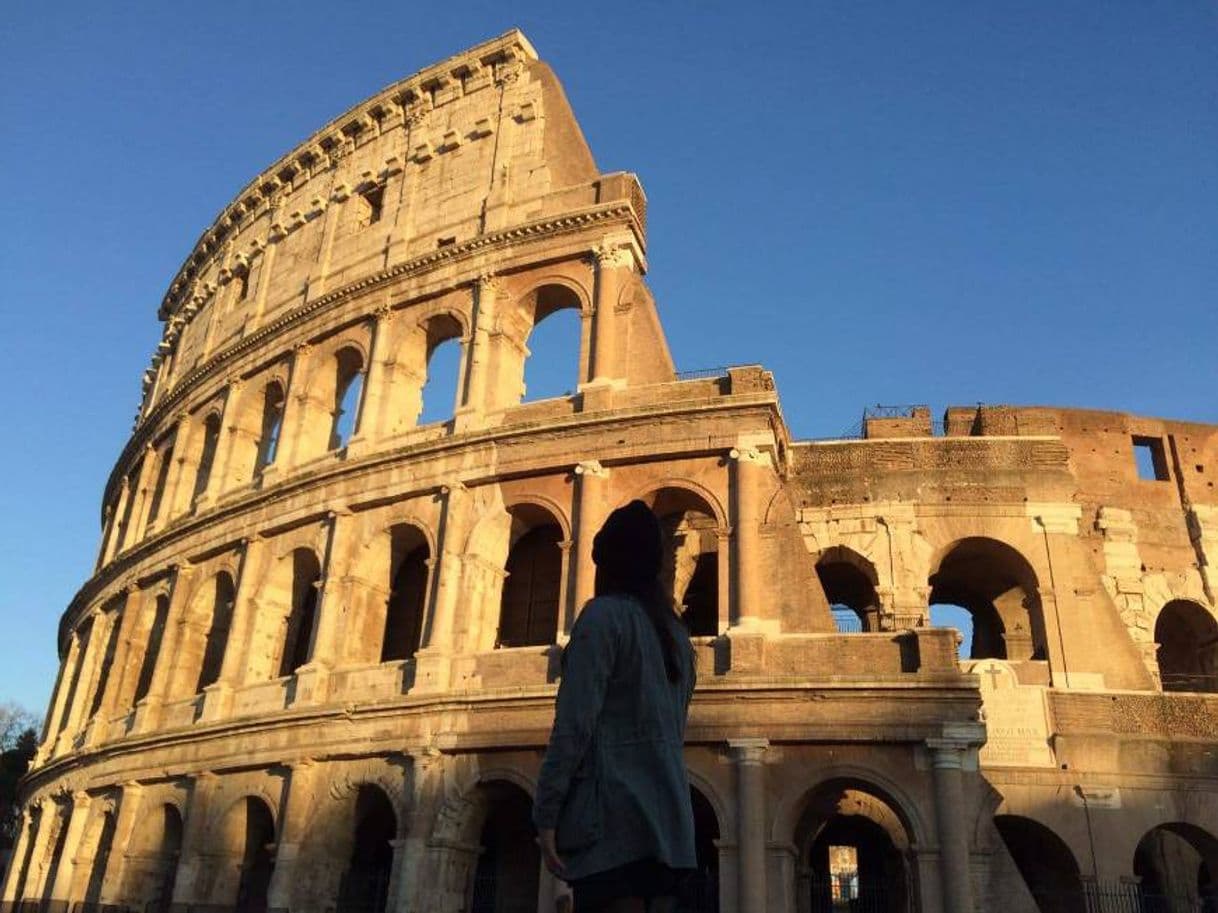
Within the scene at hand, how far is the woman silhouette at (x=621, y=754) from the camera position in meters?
2.77

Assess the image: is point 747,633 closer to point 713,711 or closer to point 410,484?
point 713,711

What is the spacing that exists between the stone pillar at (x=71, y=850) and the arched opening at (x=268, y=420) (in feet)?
23.8

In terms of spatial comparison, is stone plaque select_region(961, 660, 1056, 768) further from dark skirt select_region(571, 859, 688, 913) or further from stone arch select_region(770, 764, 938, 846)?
dark skirt select_region(571, 859, 688, 913)

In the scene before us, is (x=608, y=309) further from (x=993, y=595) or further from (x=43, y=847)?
(x=43, y=847)

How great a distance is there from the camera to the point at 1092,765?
14.1 m

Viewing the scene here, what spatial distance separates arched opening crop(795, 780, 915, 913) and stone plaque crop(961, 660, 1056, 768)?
6.00 feet

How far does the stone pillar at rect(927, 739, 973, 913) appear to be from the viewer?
11336 mm

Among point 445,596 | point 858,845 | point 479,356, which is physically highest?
point 479,356

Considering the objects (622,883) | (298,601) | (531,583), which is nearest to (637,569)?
(622,883)

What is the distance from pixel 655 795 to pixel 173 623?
18571 millimetres

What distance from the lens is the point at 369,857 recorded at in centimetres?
1625

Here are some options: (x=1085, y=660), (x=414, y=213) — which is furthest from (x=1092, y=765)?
(x=414, y=213)

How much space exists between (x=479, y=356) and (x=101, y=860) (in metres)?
11.9

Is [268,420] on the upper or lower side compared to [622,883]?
upper
